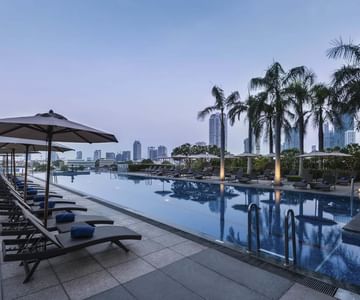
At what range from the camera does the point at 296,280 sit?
2.74m

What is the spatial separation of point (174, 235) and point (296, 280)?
89.5 inches

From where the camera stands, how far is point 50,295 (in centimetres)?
241

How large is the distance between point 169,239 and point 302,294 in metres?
2.33

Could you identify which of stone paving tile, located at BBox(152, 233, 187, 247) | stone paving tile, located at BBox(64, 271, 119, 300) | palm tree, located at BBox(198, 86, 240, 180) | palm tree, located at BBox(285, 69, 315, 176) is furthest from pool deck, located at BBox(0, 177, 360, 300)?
palm tree, located at BBox(198, 86, 240, 180)

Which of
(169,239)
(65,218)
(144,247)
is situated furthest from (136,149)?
(144,247)

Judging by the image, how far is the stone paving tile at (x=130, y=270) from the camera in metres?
2.81

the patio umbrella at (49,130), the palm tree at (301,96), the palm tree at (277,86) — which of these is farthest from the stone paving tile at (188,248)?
the palm tree at (301,96)

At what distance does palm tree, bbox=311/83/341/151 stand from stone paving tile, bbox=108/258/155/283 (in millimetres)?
15265

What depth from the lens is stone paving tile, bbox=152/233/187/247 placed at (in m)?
3.98

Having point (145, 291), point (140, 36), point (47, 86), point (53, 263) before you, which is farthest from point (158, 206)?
point (47, 86)

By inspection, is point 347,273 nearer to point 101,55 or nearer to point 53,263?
point 53,263

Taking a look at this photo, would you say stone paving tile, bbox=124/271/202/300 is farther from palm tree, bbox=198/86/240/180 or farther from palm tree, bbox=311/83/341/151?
palm tree, bbox=311/83/341/151

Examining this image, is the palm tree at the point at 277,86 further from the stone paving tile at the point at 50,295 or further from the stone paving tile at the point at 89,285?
the stone paving tile at the point at 50,295

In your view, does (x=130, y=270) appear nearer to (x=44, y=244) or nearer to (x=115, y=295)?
Answer: (x=115, y=295)
